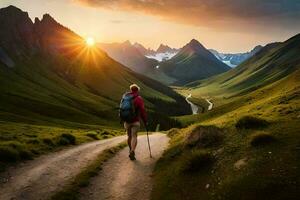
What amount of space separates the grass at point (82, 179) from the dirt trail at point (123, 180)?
306 millimetres

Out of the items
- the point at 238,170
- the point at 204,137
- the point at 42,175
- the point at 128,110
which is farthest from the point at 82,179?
the point at 238,170

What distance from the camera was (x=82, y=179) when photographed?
21562mm

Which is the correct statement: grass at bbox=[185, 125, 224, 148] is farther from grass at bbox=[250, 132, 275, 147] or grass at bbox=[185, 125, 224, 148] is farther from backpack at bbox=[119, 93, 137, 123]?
backpack at bbox=[119, 93, 137, 123]

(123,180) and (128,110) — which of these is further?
(128,110)

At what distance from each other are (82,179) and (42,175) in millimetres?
2283

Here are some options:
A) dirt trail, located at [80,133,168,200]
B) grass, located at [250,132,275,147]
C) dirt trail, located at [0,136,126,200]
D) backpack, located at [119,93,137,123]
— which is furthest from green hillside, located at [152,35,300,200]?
dirt trail, located at [0,136,126,200]


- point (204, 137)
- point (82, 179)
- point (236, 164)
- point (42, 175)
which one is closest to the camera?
point (236, 164)

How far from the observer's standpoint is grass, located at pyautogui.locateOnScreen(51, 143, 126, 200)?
18.8 metres

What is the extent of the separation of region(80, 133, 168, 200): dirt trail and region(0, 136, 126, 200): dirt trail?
58.6 inches

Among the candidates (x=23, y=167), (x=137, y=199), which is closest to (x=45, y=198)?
(x=137, y=199)

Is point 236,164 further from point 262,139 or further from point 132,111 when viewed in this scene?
point 132,111

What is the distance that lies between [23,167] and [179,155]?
30.2 ft

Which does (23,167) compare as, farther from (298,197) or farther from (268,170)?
(298,197)

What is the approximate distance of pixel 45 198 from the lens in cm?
1838
